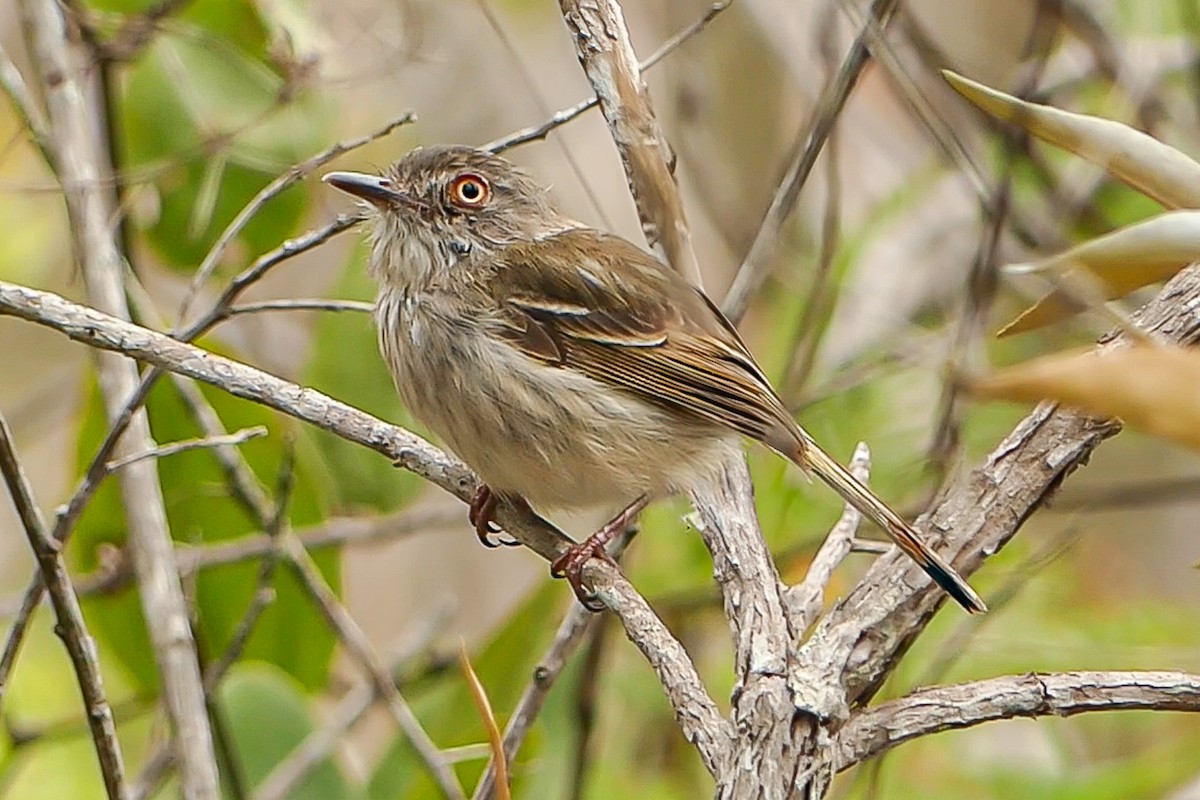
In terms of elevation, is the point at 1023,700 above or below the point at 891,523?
below

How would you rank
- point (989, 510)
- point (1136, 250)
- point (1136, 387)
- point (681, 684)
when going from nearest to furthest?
1. point (1136, 387)
2. point (1136, 250)
3. point (681, 684)
4. point (989, 510)

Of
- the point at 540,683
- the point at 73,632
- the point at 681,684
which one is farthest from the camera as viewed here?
the point at 540,683

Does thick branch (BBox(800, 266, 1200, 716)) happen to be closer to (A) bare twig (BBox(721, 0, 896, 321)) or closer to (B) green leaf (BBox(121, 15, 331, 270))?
(A) bare twig (BBox(721, 0, 896, 321))

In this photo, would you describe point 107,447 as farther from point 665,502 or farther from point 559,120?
point 665,502

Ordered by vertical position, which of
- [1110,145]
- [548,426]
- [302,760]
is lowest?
[1110,145]

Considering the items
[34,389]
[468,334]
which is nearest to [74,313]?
[468,334]

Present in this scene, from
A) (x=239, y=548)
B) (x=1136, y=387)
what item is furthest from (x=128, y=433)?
(x=1136, y=387)

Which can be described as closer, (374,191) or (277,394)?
(277,394)
